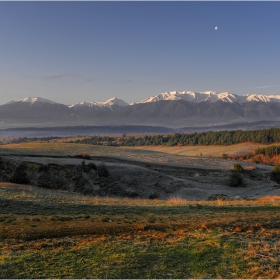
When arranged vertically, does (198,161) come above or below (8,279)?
below

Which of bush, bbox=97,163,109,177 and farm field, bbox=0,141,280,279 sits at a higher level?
farm field, bbox=0,141,280,279

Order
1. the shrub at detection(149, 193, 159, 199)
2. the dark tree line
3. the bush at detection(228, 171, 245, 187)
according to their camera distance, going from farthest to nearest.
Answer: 1. the dark tree line
2. the bush at detection(228, 171, 245, 187)
3. the shrub at detection(149, 193, 159, 199)

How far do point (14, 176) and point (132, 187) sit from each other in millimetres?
20203

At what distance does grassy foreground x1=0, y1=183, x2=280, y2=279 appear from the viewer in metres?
9.49

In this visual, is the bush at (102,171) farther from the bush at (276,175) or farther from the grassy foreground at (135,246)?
the bush at (276,175)

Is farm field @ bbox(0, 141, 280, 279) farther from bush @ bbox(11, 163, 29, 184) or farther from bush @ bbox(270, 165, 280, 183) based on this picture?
bush @ bbox(270, 165, 280, 183)

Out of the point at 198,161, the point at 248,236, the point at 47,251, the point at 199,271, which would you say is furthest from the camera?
the point at 198,161

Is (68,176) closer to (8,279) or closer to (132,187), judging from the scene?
(132,187)

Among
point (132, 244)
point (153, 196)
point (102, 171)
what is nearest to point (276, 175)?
point (153, 196)

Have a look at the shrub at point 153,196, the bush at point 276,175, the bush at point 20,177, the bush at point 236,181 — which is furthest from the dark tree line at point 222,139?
the bush at point 20,177

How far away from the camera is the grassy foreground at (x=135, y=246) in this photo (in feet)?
31.1

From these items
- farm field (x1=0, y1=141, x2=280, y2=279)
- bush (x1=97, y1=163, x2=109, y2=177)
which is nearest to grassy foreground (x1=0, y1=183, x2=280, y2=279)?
farm field (x1=0, y1=141, x2=280, y2=279)

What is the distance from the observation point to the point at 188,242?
12.6 m

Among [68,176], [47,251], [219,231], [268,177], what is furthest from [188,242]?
[268,177]
